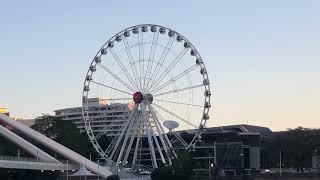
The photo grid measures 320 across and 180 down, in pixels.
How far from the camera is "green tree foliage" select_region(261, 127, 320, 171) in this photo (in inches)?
5610

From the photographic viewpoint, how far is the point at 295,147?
144750 mm

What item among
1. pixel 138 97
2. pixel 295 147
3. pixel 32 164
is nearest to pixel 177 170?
pixel 138 97

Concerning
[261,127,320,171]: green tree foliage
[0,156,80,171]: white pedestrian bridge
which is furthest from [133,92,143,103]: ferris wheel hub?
[261,127,320,171]: green tree foliage

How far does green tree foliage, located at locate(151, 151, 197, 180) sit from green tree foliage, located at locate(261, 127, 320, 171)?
54.2m

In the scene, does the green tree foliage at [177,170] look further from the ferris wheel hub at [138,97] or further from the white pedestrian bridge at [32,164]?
the white pedestrian bridge at [32,164]

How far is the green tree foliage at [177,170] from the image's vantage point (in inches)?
3477

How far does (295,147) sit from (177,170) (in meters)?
61.4

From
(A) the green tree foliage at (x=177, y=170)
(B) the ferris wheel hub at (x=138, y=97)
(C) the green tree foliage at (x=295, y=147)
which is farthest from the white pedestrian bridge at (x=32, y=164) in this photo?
(C) the green tree foliage at (x=295, y=147)

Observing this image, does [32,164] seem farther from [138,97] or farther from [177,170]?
[177,170]

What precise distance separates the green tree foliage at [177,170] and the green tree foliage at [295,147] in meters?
54.2

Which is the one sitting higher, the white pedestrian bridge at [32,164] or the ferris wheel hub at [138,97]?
the ferris wheel hub at [138,97]

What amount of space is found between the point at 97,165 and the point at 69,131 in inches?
1502

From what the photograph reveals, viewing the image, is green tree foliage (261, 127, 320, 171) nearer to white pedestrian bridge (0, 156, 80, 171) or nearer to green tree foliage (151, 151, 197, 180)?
green tree foliage (151, 151, 197, 180)

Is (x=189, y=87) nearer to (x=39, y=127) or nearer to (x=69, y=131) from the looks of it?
(x=69, y=131)
